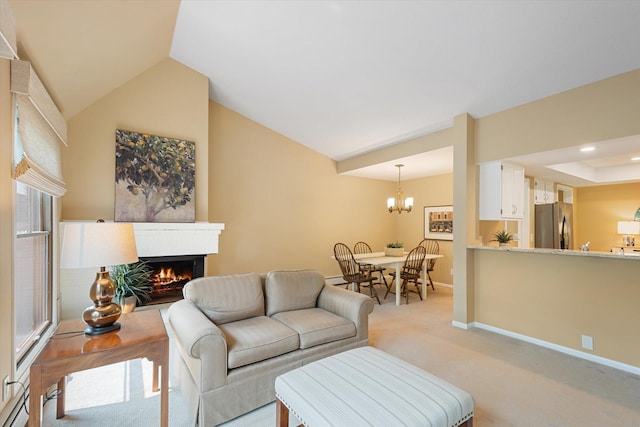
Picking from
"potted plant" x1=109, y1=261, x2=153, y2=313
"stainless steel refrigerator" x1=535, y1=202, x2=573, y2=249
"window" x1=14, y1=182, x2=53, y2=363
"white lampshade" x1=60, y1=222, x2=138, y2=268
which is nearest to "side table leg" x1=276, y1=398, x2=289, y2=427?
"white lampshade" x1=60, y1=222, x2=138, y2=268

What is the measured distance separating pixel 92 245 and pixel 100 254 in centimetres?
7

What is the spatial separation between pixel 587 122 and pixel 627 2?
1.13 metres

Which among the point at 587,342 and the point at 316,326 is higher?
the point at 316,326

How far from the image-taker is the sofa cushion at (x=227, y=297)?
245cm

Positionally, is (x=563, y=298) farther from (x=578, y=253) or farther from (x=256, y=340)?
(x=256, y=340)

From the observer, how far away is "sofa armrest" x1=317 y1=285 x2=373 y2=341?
2707mm

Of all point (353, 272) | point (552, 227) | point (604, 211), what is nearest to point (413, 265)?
point (353, 272)

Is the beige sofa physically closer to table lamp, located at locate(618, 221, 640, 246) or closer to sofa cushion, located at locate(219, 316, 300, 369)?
sofa cushion, located at locate(219, 316, 300, 369)

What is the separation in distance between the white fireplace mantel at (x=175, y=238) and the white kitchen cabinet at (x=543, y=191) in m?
5.06

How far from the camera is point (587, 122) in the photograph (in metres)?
2.86

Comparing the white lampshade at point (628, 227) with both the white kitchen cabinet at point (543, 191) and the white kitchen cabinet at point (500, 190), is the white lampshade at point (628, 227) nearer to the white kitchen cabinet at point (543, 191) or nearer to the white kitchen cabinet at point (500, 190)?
the white kitchen cabinet at point (543, 191)

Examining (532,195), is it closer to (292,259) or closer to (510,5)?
(510,5)

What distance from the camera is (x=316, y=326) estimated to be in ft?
8.08

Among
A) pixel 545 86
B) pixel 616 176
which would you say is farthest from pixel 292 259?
pixel 616 176
